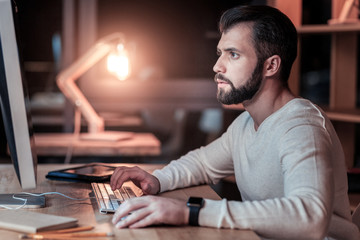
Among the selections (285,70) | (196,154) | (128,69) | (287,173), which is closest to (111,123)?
(128,69)

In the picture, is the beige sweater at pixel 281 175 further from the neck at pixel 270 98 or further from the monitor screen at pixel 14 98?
the monitor screen at pixel 14 98

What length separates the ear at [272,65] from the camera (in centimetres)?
151

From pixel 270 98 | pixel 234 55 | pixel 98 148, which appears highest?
pixel 234 55

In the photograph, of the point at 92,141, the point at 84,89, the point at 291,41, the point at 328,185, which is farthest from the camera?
the point at 84,89

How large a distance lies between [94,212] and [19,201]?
218mm

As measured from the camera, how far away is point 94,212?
50.5 inches

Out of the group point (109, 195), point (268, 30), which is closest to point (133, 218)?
point (109, 195)

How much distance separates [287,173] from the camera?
1261 mm

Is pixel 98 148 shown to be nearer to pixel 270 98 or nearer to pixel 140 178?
pixel 140 178

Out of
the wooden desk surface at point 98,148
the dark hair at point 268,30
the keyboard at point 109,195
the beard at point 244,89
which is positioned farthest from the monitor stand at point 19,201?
the wooden desk surface at point 98,148

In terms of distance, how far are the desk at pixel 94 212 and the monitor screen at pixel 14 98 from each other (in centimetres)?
14

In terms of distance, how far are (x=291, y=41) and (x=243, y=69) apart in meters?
0.16

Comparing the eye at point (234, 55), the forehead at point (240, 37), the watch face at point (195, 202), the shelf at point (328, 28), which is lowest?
the watch face at point (195, 202)

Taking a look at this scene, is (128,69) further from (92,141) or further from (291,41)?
(291,41)
